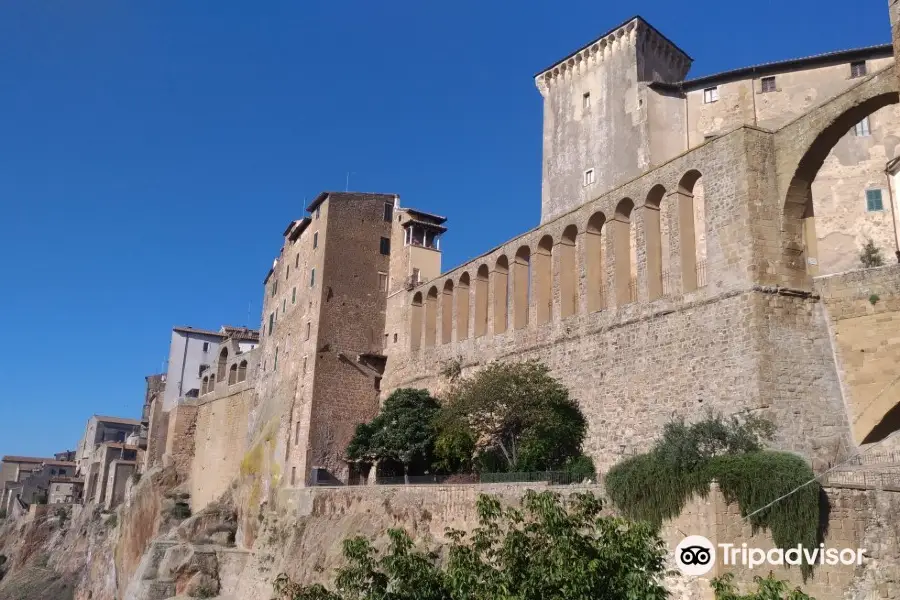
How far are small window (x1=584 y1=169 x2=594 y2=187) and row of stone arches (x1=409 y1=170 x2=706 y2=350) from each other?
686 cm

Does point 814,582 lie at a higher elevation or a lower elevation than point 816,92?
lower

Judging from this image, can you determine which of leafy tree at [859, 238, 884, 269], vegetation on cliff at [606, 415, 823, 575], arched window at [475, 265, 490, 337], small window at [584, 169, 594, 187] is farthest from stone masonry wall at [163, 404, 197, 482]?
leafy tree at [859, 238, 884, 269]

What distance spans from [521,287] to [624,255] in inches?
202

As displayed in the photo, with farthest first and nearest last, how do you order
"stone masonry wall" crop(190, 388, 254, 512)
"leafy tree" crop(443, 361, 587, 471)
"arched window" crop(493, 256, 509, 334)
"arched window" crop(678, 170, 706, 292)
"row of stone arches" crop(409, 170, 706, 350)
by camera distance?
"stone masonry wall" crop(190, 388, 254, 512) → "arched window" crop(493, 256, 509, 334) → "leafy tree" crop(443, 361, 587, 471) → "row of stone arches" crop(409, 170, 706, 350) → "arched window" crop(678, 170, 706, 292)

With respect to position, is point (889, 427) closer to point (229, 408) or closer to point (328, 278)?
point (328, 278)

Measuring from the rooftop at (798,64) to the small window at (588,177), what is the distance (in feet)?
17.2

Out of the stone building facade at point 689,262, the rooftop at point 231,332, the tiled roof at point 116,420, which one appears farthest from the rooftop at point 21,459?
the stone building facade at point 689,262

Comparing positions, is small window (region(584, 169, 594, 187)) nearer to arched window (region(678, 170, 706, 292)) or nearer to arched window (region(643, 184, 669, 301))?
arched window (region(643, 184, 669, 301))

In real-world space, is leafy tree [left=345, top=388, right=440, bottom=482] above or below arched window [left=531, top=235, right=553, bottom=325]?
below

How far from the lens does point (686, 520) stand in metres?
15.0

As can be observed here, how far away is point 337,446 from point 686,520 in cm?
2064

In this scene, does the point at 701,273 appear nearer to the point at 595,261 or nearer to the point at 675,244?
the point at 675,244

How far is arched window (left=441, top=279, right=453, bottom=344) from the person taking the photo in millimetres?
31969

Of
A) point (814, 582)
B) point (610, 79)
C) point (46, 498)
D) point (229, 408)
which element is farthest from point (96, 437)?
point (814, 582)
